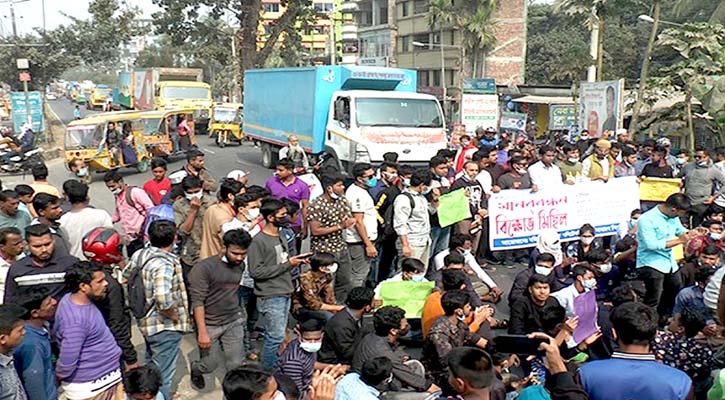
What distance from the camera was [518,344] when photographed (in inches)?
169

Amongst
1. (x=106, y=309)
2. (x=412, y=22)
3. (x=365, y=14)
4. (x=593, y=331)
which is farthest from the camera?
(x=365, y=14)

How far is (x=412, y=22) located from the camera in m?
51.4

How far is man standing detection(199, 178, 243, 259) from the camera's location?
6.19 metres

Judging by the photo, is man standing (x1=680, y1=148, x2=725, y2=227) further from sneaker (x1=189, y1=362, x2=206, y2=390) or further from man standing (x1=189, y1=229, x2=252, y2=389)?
sneaker (x1=189, y1=362, x2=206, y2=390)

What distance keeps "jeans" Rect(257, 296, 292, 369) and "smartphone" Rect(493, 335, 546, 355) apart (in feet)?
6.62

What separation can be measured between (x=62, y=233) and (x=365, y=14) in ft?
183

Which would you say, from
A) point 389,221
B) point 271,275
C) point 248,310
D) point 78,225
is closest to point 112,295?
point 271,275

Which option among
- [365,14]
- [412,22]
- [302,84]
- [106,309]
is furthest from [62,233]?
[365,14]

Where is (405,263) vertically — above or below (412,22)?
below

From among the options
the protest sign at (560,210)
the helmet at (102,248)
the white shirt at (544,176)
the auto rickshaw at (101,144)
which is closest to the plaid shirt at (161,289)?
the helmet at (102,248)

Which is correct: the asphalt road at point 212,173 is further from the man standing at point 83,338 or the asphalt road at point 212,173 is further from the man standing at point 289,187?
the man standing at point 289,187

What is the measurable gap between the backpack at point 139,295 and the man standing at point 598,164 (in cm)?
733

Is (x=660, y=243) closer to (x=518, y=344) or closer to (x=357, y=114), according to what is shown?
(x=518, y=344)

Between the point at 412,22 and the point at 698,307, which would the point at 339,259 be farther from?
the point at 412,22
